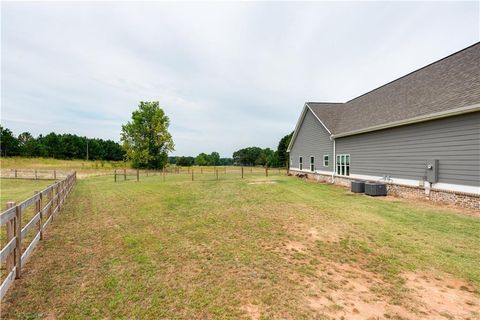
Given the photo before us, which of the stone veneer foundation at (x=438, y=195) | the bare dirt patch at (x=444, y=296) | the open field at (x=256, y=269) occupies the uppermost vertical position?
the stone veneer foundation at (x=438, y=195)

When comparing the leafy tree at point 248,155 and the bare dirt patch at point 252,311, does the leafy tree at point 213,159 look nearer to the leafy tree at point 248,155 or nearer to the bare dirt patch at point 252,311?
the leafy tree at point 248,155

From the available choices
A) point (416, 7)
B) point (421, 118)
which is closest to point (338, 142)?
point (421, 118)

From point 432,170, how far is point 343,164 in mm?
7516

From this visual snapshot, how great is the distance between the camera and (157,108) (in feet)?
166

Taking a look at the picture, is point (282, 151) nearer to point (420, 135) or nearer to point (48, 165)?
point (420, 135)

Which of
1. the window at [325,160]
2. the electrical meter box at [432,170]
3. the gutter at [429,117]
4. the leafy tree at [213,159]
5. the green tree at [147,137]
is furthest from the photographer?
the leafy tree at [213,159]

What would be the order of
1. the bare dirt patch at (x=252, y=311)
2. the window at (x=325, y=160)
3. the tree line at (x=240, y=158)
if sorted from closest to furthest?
the bare dirt patch at (x=252, y=311) < the window at (x=325, y=160) < the tree line at (x=240, y=158)

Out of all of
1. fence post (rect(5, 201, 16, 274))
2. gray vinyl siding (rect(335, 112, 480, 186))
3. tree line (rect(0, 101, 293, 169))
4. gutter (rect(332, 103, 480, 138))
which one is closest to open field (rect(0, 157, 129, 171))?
tree line (rect(0, 101, 293, 169))

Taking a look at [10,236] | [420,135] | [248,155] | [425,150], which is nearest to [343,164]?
[420,135]

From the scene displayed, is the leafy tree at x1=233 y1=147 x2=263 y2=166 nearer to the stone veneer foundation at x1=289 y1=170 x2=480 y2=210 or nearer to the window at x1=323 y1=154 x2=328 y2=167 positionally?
the window at x1=323 y1=154 x2=328 y2=167

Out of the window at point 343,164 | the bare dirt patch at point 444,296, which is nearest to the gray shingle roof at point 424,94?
the window at point 343,164

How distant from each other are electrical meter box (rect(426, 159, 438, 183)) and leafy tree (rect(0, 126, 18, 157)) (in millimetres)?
89384

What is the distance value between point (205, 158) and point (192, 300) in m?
115

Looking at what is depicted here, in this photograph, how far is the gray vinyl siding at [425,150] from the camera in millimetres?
9180
